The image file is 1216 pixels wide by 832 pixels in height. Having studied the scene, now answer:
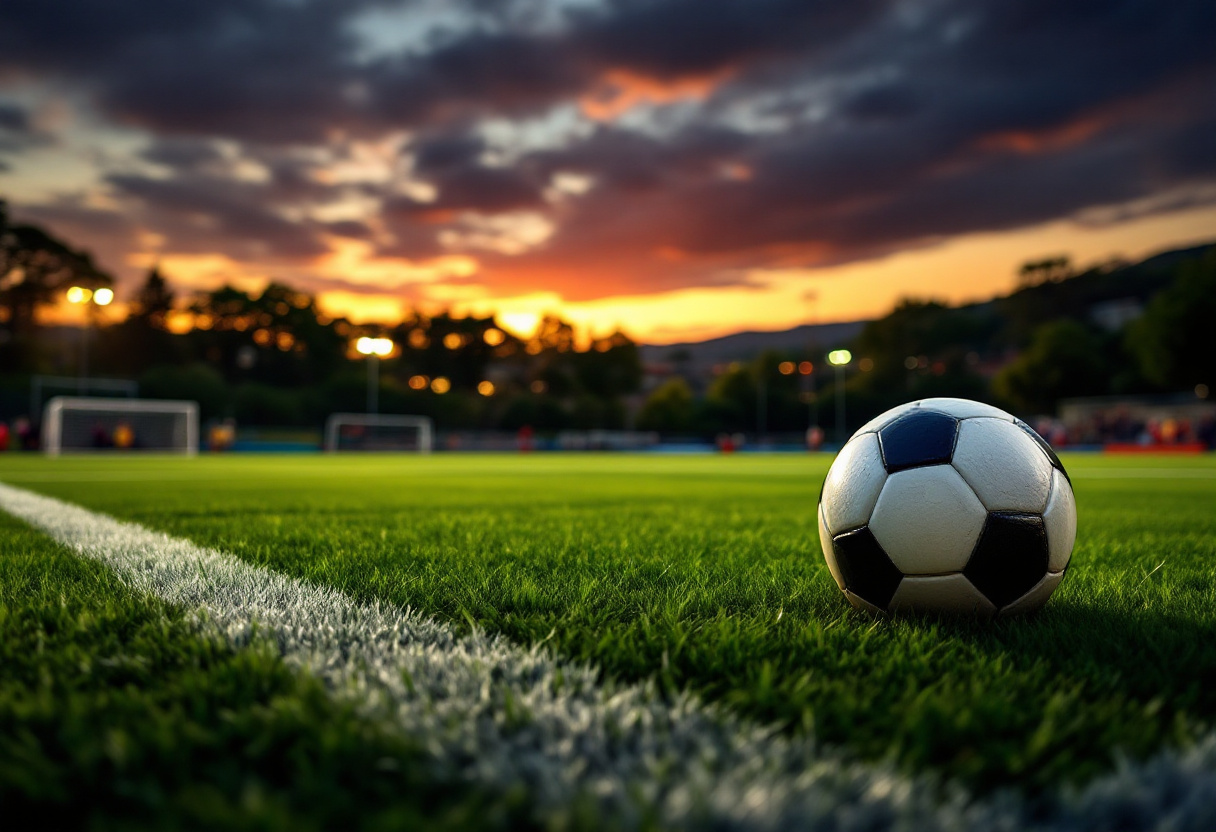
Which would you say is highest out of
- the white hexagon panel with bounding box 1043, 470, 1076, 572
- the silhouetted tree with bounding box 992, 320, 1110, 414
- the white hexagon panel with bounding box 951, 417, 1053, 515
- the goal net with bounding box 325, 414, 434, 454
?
the silhouetted tree with bounding box 992, 320, 1110, 414

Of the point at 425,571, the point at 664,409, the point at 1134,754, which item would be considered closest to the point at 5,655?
the point at 425,571

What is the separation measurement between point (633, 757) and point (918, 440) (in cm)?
162

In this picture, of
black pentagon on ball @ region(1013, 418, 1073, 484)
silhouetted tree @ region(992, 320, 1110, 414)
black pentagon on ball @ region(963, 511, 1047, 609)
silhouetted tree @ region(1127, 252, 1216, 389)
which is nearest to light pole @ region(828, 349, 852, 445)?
silhouetted tree @ region(992, 320, 1110, 414)

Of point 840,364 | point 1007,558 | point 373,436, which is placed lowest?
point 373,436

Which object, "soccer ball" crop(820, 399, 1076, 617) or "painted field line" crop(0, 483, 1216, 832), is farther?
"soccer ball" crop(820, 399, 1076, 617)

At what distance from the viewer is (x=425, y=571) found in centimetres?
305

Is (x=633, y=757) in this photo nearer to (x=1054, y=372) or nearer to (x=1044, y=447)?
(x=1044, y=447)

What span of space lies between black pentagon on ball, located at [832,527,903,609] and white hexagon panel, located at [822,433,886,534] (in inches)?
1.9

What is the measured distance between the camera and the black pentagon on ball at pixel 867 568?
2262 millimetres

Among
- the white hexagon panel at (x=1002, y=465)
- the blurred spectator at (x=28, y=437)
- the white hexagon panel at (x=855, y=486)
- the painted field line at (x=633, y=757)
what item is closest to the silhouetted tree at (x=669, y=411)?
the blurred spectator at (x=28, y=437)

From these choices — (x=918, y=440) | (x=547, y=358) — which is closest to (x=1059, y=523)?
(x=918, y=440)

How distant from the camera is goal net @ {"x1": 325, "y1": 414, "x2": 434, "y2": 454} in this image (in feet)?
134

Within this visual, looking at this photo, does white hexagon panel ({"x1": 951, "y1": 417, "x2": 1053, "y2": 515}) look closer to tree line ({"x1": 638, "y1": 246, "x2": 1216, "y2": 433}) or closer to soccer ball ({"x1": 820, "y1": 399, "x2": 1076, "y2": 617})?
soccer ball ({"x1": 820, "y1": 399, "x2": 1076, "y2": 617})

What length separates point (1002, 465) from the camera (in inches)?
90.1
